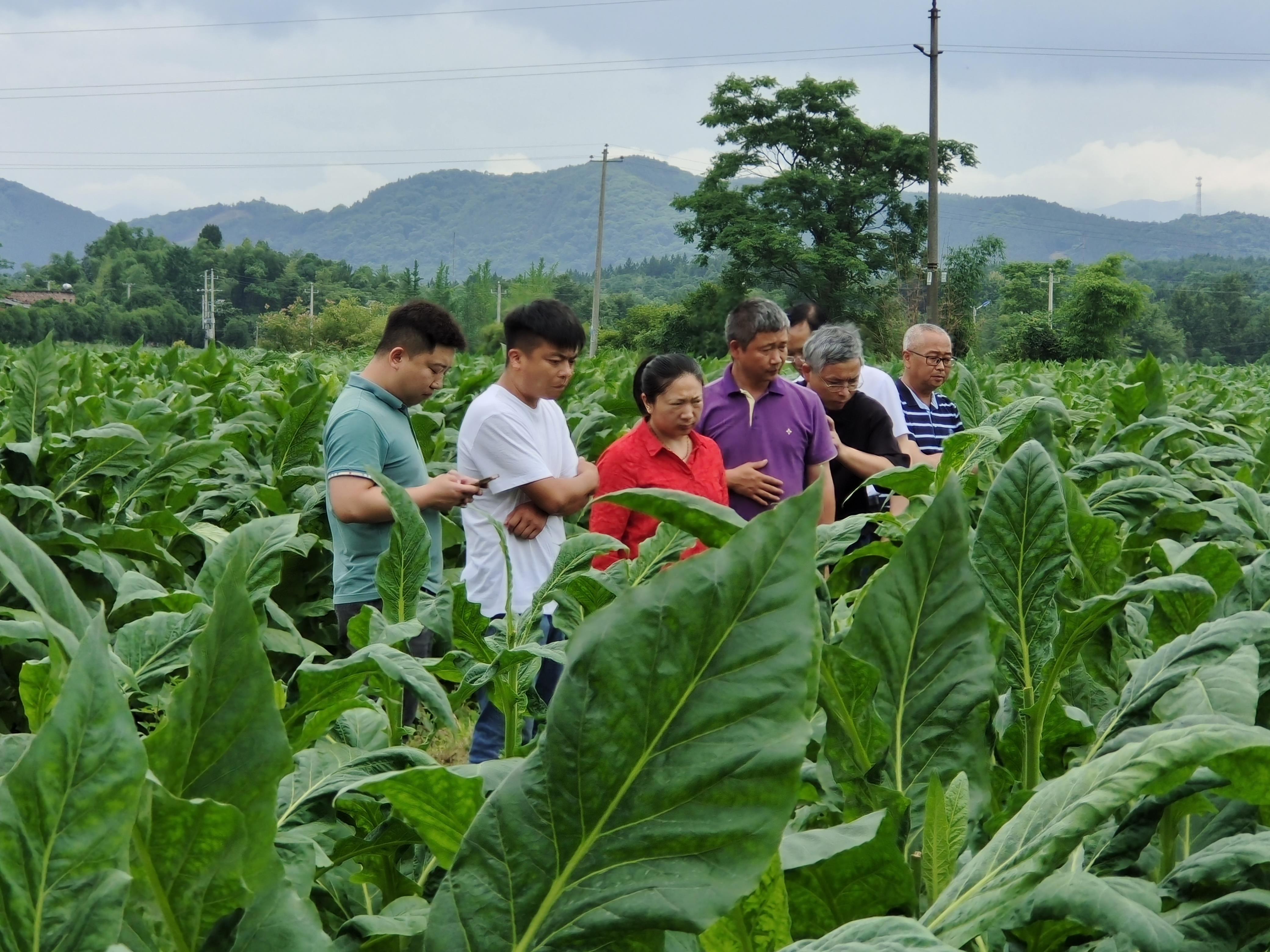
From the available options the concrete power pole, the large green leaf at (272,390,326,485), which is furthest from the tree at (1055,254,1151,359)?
the large green leaf at (272,390,326,485)

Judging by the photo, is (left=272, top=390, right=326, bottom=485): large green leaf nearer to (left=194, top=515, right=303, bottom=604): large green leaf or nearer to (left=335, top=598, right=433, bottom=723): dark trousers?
(left=335, top=598, right=433, bottom=723): dark trousers

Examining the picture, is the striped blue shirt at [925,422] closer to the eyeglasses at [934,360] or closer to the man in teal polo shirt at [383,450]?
the eyeglasses at [934,360]

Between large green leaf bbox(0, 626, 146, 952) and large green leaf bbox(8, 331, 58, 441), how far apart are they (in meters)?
4.81

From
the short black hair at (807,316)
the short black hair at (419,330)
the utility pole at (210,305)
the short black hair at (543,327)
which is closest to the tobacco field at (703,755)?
the short black hair at (543,327)

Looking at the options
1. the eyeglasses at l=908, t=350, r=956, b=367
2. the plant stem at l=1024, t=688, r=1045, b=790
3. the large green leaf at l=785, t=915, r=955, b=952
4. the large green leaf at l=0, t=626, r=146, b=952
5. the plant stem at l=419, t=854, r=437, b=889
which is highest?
the eyeglasses at l=908, t=350, r=956, b=367

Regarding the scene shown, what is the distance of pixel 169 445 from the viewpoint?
5059 millimetres

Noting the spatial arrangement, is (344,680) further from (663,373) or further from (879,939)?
(663,373)

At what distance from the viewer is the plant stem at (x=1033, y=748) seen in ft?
4.09

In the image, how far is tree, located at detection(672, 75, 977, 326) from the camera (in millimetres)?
60344

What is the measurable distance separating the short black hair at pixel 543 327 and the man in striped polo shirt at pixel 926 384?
2.02 m

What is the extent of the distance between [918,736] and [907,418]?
17.0 feet

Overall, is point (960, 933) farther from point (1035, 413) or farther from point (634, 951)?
point (1035, 413)

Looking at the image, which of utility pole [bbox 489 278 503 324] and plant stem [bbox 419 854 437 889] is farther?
utility pole [bbox 489 278 503 324]

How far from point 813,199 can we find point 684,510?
6478 cm
